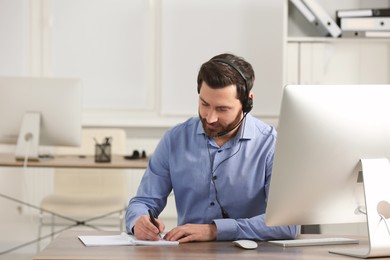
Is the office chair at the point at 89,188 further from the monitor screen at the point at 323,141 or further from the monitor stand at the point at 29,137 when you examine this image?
the monitor screen at the point at 323,141

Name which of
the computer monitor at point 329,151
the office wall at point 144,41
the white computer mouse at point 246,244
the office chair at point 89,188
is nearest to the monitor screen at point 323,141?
the computer monitor at point 329,151

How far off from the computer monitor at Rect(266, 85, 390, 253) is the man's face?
0.36 metres

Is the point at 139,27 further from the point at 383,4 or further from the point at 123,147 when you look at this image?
the point at 383,4

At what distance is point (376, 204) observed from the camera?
92.6 inches

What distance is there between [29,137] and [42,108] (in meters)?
0.22

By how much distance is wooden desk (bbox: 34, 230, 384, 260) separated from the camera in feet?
7.38

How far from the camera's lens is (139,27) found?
6648 millimetres

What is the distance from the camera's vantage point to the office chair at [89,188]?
17.3ft

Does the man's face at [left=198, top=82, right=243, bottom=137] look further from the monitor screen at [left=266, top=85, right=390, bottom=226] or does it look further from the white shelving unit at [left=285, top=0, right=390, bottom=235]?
the white shelving unit at [left=285, top=0, right=390, bottom=235]

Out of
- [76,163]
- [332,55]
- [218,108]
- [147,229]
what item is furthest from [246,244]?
[332,55]

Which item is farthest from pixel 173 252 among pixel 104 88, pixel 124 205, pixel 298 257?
pixel 104 88

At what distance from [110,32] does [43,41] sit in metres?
0.57

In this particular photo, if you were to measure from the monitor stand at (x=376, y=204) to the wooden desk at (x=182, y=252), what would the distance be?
0.09 m

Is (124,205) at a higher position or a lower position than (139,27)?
lower
